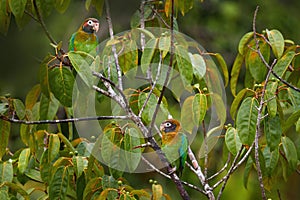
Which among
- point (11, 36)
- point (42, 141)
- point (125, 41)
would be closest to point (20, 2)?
point (125, 41)

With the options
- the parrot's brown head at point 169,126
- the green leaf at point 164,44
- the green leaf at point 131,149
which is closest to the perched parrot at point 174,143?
the parrot's brown head at point 169,126

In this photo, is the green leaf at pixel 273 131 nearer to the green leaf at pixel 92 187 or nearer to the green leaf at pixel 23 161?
the green leaf at pixel 92 187

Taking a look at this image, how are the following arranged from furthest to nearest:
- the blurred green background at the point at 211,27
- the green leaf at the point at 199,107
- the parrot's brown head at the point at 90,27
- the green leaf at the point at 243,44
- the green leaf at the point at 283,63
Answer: the blurred green background at the point at 211,27 < the parrot's brown head at the point at 90,27 < the green leaf at the point at 243,44 < the green leaf at the point at 283,63 < the green leaf at the point at 199,107

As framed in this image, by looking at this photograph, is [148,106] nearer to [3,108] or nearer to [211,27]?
[3,108]

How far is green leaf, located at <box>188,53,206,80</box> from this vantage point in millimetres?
1704

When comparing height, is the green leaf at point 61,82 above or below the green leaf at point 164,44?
below

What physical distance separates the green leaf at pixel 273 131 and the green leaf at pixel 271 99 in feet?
0.11

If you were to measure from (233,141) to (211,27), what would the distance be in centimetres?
272

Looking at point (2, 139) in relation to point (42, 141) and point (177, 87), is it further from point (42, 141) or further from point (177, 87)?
point (177, 87)

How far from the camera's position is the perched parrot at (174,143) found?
1610 mm

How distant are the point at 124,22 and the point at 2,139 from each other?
1.85 metres


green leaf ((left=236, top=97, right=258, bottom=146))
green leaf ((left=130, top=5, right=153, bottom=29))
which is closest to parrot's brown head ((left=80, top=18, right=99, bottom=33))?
green leaf ((left=130, top=5, right=153, bottom=29))

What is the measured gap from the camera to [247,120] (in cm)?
154

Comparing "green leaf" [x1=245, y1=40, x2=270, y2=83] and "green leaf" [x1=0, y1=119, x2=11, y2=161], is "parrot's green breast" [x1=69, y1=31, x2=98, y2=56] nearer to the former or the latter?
"green leaf" [x1=0, y1=119, x2=11, y2=161]
